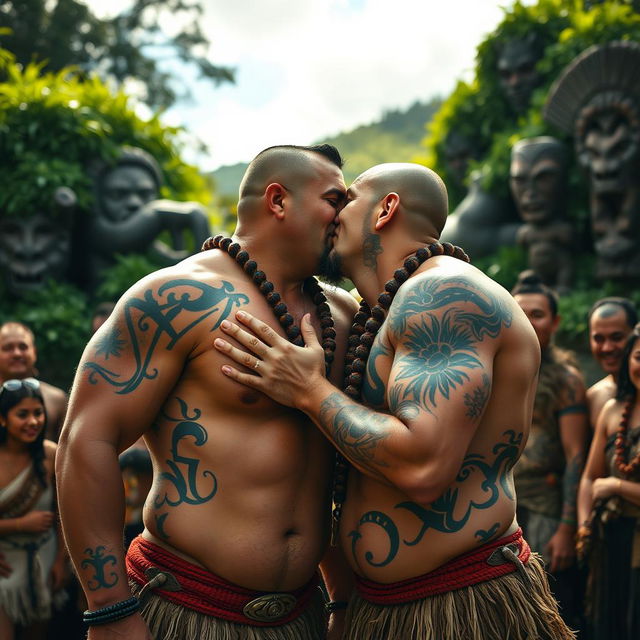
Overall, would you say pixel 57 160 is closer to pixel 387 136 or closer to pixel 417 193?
pixel 417 193

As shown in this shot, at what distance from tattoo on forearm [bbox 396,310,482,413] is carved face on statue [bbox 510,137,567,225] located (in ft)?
19.4

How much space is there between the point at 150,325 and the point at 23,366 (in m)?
3.92

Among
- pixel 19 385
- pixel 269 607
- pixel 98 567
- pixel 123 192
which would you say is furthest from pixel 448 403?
pixel 123 192

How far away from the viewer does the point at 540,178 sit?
27.4ft

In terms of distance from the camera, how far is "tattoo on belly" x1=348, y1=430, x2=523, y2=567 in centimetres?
284

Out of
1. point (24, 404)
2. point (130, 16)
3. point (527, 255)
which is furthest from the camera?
point (130, 16)

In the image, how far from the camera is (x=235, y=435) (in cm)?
292

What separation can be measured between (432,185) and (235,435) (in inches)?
44.6

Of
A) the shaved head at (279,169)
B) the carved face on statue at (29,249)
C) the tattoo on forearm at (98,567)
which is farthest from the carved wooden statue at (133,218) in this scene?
the tattoo on forearm at (98,567)

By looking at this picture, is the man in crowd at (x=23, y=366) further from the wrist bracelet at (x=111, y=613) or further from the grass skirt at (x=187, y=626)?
the wrist bracelet at (x=111, y=613)

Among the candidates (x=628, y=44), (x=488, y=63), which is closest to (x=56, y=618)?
(x=628, y=44)

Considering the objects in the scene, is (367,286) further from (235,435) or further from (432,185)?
(235,435)

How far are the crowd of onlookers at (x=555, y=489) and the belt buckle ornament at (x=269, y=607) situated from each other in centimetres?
265

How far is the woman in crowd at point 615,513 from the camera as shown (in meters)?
4.96
